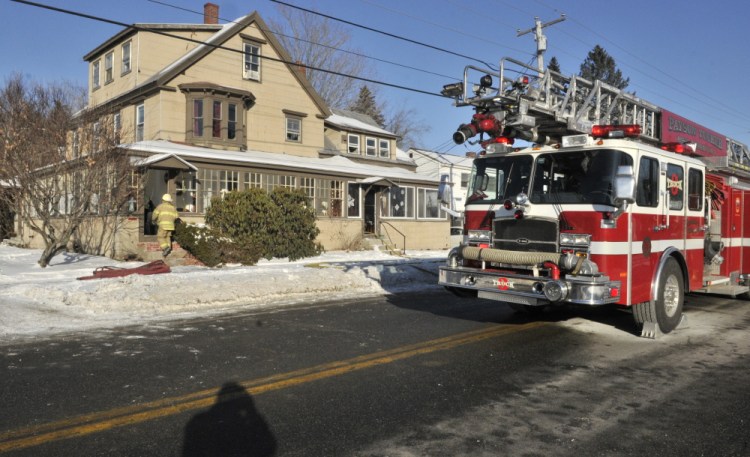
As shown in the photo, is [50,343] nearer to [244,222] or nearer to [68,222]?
[68,222]

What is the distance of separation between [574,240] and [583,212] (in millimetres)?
353

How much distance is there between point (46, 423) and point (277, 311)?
18.7ft

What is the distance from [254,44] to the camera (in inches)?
1016

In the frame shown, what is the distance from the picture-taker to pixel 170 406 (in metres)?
4.85

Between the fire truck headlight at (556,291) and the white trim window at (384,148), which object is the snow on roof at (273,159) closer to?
the white trim window at (384,148)

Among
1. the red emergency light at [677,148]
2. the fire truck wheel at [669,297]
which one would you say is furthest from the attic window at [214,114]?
the fire truck wheel at [669,297]

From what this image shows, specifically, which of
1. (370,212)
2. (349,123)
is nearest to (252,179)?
(370,212)

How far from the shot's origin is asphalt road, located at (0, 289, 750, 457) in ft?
13.7

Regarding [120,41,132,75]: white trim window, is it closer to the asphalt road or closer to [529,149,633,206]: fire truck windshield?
the asphalt road

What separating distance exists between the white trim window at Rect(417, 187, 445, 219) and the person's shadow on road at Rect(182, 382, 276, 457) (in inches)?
912

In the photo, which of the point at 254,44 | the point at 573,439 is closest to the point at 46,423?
the point at 573,439

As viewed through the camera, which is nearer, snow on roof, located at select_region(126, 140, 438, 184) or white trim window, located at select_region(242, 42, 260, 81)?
snow on roof, located at select_region(126, 140, 438, 184)

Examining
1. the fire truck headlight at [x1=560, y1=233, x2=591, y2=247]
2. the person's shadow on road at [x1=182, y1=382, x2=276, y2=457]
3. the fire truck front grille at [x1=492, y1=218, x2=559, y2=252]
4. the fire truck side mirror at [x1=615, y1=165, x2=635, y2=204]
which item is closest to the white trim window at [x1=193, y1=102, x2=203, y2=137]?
the fire truck front grille at [x1=492, y1=218, x2=559, y2=252]

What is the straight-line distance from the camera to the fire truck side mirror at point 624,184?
254 inches
